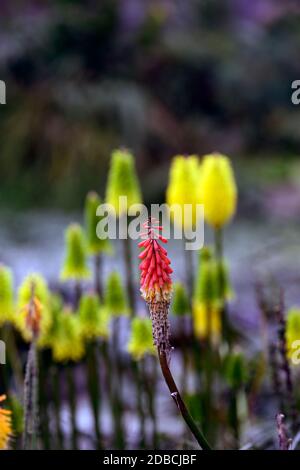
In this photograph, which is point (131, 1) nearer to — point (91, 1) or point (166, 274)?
point (91, 1)

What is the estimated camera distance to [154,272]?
25.8 inches

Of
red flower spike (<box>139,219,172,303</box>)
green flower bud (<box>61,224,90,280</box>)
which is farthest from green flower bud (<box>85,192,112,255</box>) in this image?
red flower spike (<box>139,219,172,303</box>)

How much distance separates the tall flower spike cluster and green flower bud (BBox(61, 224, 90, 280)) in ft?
1.62

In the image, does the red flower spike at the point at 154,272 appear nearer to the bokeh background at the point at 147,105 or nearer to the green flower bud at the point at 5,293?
the green flower bud at the point at 5,293

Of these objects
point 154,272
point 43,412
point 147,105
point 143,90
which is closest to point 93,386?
point 43,412

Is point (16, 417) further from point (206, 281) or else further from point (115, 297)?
point (206, 281)

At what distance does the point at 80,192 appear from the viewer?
105 inches

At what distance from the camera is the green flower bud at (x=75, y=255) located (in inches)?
45.2

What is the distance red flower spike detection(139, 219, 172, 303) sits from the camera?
25.4 inches

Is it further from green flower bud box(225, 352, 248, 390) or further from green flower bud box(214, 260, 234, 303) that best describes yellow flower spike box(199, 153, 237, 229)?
green flower bud box(225, 352, 248, 390)

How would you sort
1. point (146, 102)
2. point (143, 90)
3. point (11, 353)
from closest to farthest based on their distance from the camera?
point (11, 353) < point (146, 102) < point (143, 90)

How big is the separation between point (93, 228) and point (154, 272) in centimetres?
53

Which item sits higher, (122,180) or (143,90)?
(143,90)
